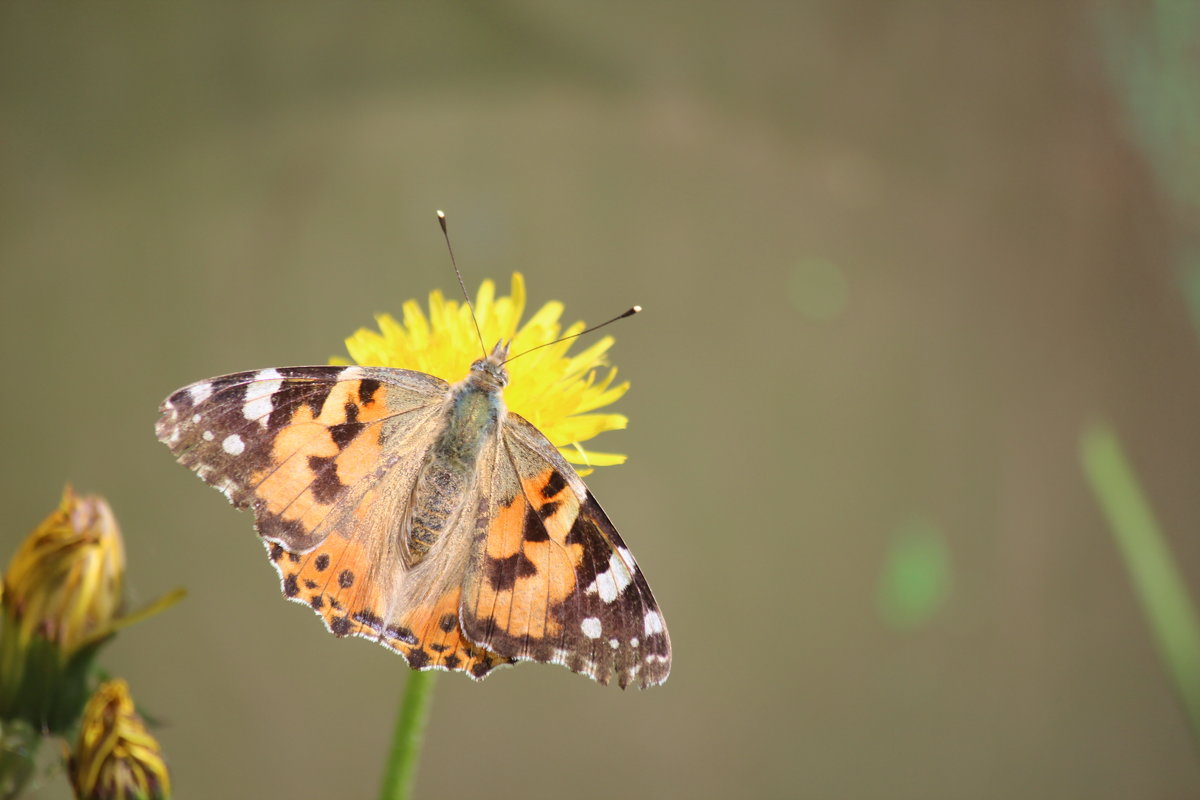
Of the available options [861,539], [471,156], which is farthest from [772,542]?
[471,156]

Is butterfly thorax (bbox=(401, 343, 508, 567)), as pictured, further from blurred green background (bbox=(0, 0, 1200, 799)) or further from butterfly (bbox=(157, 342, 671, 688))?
blurred green background (bbox=(0, 0, 1200, 799))

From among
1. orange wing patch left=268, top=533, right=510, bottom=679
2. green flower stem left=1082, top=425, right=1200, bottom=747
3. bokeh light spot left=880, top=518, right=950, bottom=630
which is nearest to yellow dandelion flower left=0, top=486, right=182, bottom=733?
orange wing patch left=268, top=533, right=510, bottom=679

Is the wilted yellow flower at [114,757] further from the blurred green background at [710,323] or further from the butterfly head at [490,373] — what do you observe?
the blurred green background at [710,323]

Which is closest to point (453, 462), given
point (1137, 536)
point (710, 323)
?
point (710, 323)

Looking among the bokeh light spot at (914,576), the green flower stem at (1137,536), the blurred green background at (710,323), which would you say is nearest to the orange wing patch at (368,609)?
the blurred green background at (710,323)

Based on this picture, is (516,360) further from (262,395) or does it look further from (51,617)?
(51,617)

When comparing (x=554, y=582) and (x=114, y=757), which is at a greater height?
(x=554, y=582)

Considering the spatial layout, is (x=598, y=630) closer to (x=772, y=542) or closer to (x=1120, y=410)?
(x=772, y=542)
